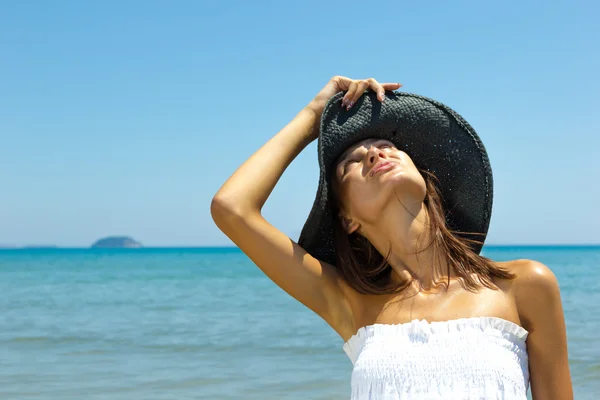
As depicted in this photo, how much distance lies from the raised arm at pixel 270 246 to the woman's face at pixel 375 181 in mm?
255

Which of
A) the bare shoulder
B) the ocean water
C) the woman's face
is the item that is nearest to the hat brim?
the woman's face

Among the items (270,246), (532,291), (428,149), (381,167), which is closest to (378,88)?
(428,149)

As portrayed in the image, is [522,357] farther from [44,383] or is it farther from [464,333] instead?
[44,383]

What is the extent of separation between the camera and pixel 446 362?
238cm

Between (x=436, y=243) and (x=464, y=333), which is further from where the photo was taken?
(x=436, y=243)

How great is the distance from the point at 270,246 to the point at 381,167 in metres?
0.51

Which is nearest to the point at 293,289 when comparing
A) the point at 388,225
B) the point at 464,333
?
the point at 388,225

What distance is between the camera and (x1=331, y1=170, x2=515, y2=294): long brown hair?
8.55 feet

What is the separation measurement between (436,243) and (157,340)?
8.92 meters

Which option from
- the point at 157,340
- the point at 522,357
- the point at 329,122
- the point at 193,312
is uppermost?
the point at 329,122

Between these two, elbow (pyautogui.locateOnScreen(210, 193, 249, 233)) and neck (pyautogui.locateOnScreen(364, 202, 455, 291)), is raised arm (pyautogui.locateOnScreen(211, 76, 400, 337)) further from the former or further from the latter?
neck (pyautogui.locateOnScreen(364, 202, 455, 291))

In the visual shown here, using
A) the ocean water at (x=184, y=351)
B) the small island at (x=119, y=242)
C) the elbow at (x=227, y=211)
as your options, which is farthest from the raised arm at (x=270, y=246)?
the small island at (x=119, y=242)

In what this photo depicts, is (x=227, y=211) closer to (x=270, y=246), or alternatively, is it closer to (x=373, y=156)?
(x=270, y=246)

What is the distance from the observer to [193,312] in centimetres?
1540
